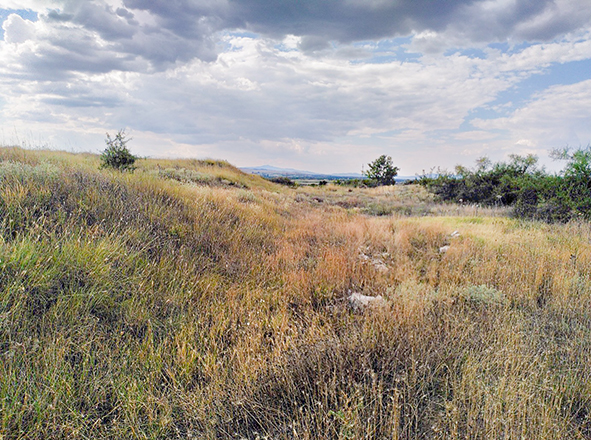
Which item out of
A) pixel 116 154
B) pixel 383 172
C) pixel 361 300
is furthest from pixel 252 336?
pixel 383 172

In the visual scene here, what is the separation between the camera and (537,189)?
38.8ft

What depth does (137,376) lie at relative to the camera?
2535mm

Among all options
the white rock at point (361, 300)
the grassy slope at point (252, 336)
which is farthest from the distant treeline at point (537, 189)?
the white rock at point (361, 300)

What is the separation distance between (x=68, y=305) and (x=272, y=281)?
2708 millimetres

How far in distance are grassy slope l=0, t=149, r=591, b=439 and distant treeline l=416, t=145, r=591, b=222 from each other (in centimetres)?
527

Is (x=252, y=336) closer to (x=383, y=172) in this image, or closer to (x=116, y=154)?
(x=116, y=154)

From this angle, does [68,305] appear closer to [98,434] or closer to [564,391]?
[98,434]

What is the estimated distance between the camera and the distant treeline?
989cm

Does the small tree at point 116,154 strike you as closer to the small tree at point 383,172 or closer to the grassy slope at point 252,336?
the grassy slope at point 252,336

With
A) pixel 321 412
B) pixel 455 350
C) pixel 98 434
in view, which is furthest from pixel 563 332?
pixel 98 434

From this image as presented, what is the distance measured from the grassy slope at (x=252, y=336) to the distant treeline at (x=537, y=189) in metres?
5.27

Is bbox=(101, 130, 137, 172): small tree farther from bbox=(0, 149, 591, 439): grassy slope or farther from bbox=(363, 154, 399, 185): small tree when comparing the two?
bbox=(363, 154, 399, 185): small tree

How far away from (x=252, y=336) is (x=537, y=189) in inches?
549

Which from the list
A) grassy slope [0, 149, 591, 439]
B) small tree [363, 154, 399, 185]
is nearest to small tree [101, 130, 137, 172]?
grassy slope [0, 149, 591, 439]
